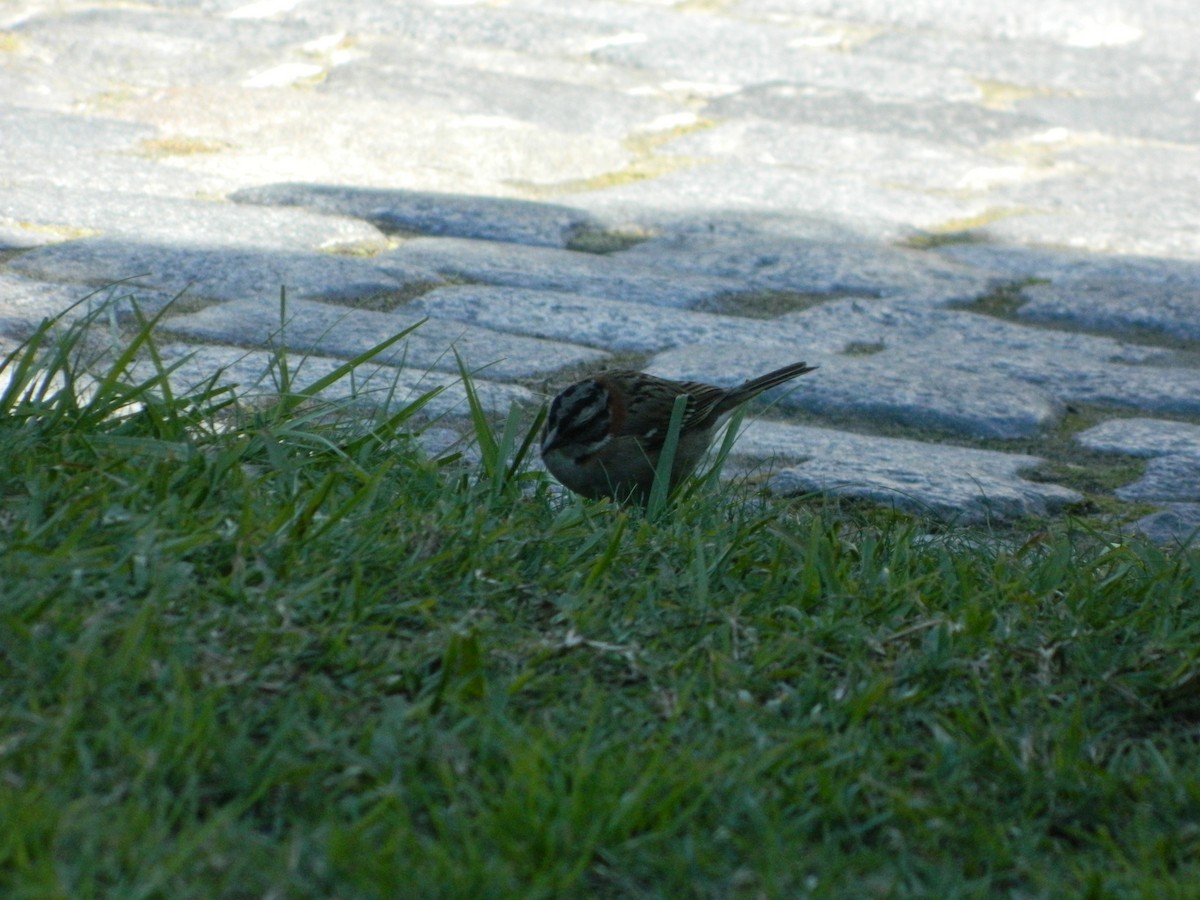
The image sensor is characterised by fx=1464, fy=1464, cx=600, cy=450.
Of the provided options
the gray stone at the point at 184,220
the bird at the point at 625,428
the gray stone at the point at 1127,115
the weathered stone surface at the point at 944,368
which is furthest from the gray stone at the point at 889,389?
the gray stone at the point at 1127,115

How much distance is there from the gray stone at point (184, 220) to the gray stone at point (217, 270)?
0.15 m

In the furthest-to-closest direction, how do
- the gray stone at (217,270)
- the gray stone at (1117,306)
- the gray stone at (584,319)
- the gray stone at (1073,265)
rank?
the gray stone at (1073,265)
the gray stone at (1117,306)
the gray stone at (584,319)
the gray stone at (217,270)

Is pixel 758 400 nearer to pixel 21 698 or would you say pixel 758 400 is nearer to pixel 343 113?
pixel 21 698

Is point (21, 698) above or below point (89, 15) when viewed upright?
below

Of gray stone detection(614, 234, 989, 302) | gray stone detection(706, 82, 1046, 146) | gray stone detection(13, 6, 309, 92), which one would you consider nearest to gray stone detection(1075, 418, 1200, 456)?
gray stone detection(614, 234, 989, 302)

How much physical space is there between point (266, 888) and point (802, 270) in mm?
4460

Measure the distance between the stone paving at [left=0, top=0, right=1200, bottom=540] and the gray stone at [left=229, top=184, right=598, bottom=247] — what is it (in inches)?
0.7

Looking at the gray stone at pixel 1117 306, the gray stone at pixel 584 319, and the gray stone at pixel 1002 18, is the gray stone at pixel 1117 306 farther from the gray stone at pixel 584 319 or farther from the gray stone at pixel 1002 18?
the gray stone at pixel 1002 18

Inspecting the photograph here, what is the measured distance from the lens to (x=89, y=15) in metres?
9.45

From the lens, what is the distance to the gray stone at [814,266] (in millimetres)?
5793

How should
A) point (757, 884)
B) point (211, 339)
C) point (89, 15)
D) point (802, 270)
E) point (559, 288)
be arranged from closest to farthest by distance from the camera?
point (757, 884) < point (211, 339) < point (559, 288) < point (802, 270) < point (89, 15)

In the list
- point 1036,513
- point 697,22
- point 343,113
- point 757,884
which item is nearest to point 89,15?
point 343,113

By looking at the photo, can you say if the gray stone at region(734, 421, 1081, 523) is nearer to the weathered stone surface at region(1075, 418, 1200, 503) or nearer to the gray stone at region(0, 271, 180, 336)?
the weathered stone surface at region(1075, 418, 1200, 503)

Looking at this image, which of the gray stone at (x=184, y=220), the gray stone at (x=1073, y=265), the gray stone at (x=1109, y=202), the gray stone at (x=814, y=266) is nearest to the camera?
the gray stone at (x=184, y=220)
